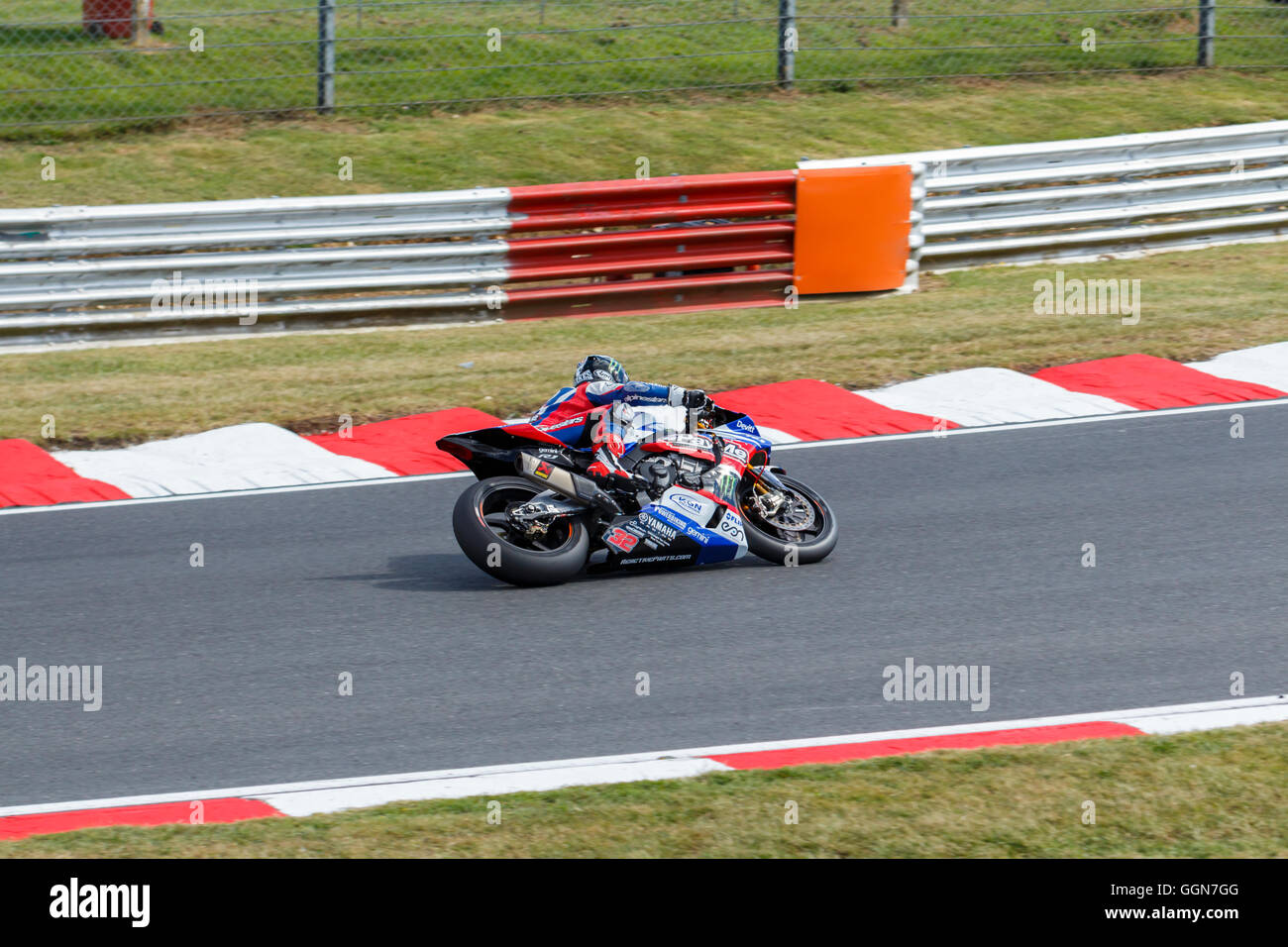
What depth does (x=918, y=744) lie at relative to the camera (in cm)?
686

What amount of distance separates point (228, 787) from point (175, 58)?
41.5 ft

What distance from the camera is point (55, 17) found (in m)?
16.6

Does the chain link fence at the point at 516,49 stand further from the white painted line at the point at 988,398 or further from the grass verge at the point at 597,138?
the white painted line at the point at 988,398

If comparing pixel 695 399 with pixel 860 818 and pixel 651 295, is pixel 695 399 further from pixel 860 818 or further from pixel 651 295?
pixel 651 295

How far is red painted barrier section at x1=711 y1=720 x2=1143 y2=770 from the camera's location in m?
6.66

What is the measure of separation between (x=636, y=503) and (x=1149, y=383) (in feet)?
17.5

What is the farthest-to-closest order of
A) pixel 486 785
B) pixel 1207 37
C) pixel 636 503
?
pixel 1207 37
pixel 636 503
pixel 486 785

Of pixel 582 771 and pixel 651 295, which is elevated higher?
pixel 651 295

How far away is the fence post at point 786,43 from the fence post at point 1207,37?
5.63 meters

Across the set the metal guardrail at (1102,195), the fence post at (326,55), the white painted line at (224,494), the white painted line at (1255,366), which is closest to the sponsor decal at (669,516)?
the white painted line at (224,494)

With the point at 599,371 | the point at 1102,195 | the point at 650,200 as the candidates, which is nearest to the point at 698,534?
the point at 599,371

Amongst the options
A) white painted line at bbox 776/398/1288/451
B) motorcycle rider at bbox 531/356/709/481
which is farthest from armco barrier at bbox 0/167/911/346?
motorcycle rider at bbox 531/356/709/481

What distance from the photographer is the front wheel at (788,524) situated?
356 inches

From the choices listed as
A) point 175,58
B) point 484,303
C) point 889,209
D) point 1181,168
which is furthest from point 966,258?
point 175,58
